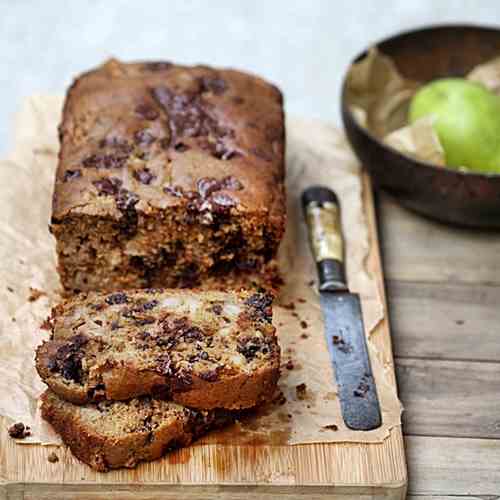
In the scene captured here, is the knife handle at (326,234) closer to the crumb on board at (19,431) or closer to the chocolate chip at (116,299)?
the chocolate chip at (116,299)

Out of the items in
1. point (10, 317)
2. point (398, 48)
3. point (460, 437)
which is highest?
point (398, 48)

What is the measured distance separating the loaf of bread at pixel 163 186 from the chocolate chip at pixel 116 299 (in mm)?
352

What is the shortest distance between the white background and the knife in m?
1.15

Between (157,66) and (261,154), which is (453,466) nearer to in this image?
(261,154)

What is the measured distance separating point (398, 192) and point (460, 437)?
1.28m

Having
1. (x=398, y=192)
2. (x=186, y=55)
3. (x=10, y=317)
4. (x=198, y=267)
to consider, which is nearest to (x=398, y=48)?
(x=398, y=192)

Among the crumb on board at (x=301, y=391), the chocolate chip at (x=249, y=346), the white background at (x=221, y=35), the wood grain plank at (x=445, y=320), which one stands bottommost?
the wood grain plank at (x=445, y=320)

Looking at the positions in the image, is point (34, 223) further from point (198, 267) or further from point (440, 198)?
point (440, 198)

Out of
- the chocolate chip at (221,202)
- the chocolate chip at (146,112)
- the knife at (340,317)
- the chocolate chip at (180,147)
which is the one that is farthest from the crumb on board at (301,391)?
the chocolate chip at (146,112)

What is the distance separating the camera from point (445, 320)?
161 inches

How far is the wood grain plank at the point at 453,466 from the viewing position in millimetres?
3449

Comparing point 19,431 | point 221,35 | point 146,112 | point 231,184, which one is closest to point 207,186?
point 231,184

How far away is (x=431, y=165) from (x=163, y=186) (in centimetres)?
117

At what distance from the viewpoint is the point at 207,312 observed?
3.58 m
